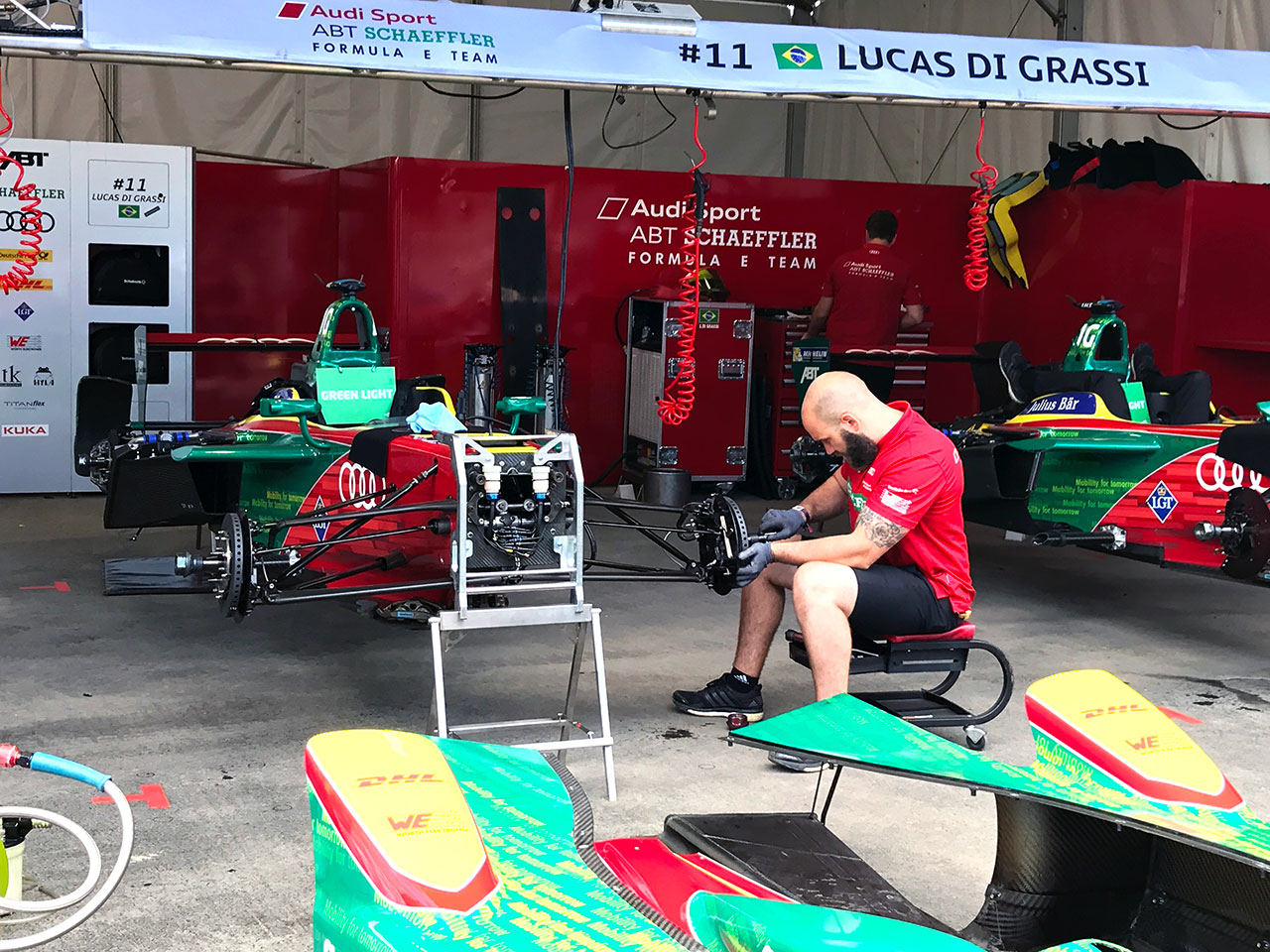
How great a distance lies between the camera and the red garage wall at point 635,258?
9391mm

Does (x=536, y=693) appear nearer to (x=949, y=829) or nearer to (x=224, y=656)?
(x=224, y=656)

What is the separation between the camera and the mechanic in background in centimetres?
959

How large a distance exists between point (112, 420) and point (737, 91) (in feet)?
10.6

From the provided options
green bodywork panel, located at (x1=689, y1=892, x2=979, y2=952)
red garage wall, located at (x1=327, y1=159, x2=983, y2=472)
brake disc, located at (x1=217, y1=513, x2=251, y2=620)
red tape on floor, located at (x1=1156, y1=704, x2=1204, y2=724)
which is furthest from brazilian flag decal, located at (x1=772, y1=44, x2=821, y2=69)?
green bodywork panel, located at (x1=689, y1=892, x2=979, y2=952)

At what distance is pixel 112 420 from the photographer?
21.9 ft

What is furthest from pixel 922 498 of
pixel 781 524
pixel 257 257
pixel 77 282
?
pixel 257 257

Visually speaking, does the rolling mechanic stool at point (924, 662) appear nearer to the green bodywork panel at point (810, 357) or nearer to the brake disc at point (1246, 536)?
the brake disc at point (1246, 536)

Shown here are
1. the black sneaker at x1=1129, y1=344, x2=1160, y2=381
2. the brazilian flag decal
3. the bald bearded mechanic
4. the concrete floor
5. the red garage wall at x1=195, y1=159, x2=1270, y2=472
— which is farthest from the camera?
the red garage wall at x1=195, y1=159, x2=1270, y2=472

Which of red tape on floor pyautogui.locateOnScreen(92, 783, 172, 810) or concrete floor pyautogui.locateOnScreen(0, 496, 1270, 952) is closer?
concrete floor pyautogui.locateOnScreen(0, 496, 1270, 952)

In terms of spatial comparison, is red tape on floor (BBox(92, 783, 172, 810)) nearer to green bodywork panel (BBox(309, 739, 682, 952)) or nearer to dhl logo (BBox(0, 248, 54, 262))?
green bodywork panel (BBox(309, 739, 682, 952))

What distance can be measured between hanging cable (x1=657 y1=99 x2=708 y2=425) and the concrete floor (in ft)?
3.55

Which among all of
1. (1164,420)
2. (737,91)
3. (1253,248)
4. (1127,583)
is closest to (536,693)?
(737,91)

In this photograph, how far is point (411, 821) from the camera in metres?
1.92

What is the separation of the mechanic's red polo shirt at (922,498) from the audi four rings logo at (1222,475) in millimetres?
1711
